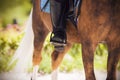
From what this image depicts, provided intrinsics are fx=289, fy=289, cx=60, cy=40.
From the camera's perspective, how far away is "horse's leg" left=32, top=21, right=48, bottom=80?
61.9 inches

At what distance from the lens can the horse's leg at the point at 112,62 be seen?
4.32 ft

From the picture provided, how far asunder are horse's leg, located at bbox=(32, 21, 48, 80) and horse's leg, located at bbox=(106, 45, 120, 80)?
0.40 meters

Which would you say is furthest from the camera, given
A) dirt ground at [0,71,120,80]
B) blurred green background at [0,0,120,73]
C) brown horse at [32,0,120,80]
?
blurred green background at [0,0,120,73]

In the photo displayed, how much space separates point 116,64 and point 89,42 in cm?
20

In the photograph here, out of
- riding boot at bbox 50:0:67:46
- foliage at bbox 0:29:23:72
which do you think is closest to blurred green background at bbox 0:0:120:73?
foliage at bbox 0:29:23:72

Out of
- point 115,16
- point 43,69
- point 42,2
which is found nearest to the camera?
point 115,16

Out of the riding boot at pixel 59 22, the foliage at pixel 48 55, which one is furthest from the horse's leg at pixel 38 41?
the riding boot at pixel 59 22

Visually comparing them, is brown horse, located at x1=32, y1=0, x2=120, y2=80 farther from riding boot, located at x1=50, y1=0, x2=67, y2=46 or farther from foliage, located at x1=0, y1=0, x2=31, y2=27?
foliage, located at x1=0, y1=0, x2=31, y2=27

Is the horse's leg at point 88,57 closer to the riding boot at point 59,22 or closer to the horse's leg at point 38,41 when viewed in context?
the riding boot at point 59,22

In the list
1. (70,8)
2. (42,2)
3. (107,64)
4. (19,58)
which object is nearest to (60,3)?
(70,8)

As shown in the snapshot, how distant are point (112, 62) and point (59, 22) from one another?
31cm

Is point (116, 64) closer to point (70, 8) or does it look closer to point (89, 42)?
point (89, 42)

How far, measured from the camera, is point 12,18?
166cm

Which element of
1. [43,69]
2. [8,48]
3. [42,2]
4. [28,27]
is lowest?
[43,69]
